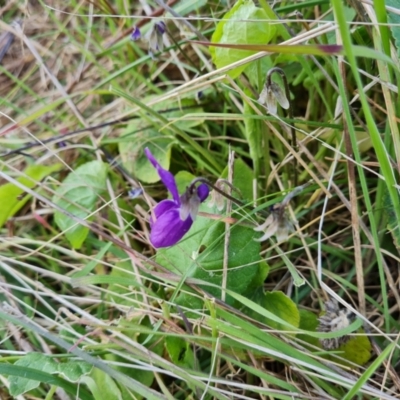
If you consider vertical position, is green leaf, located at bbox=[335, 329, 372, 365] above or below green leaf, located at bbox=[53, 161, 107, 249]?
below

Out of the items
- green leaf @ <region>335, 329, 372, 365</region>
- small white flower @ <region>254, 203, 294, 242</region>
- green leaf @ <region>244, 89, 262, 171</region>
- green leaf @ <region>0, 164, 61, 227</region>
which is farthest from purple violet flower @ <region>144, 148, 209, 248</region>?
green leaf @ <region>0, 164, 61, 227</region>

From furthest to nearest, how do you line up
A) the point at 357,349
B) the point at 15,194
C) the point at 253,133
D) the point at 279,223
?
1. the point at 15,194
2. the point at 253,133
3. the point at 357,349
4. the point at 279,223

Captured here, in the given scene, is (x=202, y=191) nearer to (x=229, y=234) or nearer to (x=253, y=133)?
(x=229, y=234)

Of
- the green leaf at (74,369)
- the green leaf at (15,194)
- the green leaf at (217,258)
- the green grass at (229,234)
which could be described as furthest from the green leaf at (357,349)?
the green leaf at (15,194)

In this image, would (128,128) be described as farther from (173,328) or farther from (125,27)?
(173,328)

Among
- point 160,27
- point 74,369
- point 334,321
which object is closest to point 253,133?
point 160,27

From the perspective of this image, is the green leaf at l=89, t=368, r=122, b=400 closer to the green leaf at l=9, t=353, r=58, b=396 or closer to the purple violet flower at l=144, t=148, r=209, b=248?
the green leaf at l=9, t=353, r=58, b=396

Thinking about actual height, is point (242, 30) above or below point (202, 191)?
above
